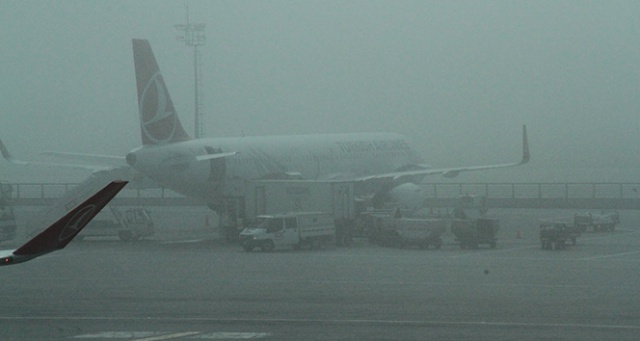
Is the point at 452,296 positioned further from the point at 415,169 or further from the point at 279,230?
the point at 415,169

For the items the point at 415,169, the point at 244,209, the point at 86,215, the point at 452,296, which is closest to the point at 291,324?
the point at 452,296

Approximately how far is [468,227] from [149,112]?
1795cm

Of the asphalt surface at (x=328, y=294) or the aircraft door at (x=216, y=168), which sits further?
the aircraft door at (x=216, y=168)

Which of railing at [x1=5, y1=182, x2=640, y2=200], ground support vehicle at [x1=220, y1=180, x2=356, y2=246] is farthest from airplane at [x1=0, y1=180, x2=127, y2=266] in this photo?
railing at [x1=5, y1=182, x2=640, y2=200]

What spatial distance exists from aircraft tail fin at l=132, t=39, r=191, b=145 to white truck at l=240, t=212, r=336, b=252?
7.66m

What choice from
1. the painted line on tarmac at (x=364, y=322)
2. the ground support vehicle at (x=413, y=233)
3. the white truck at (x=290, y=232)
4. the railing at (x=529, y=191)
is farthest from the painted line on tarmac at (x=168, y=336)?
the railing at (x=529, y=191)

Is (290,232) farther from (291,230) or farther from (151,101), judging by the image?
(151,101)

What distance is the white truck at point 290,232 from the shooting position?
156 feet

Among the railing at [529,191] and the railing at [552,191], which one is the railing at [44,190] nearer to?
the railing at [529,191]

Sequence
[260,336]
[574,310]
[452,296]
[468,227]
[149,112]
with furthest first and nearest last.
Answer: [149,112] < [468,227] < [452,296] < [574,310] < [260,336]

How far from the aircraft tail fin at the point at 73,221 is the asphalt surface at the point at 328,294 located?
388 inches

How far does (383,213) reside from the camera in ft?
185

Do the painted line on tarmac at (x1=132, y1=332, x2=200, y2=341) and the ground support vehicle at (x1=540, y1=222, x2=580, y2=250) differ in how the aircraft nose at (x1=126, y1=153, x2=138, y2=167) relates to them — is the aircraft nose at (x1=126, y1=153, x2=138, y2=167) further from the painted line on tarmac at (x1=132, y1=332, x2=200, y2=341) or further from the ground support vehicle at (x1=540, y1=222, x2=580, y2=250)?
the painted line on tarmac at (x1=132, y1=332, x2=200, y2=341)

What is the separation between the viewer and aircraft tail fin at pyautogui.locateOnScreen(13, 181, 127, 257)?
13.7 meters
